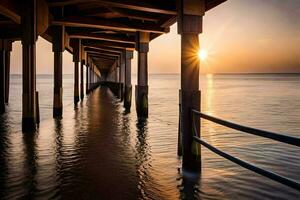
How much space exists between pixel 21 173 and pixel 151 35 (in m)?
12.1

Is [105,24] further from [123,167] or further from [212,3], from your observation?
[123,167]

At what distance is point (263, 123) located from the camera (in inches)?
741

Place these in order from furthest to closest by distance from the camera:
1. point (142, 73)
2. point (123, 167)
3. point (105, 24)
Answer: point (142, 73)
point (105, 24)
point (123, 167)

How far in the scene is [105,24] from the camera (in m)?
13.8

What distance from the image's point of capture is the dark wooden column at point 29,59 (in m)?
10.4

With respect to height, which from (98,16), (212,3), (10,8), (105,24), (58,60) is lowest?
(58,60)

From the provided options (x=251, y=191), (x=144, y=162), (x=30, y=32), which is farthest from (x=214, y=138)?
(x=30, y=32)

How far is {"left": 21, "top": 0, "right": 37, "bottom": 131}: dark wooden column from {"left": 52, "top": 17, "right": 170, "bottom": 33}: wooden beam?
2717 millimetres

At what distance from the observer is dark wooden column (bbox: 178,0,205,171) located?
20.9 feet

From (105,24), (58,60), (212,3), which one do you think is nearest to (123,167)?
(212,3)

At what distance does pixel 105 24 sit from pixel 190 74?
27.2 feet

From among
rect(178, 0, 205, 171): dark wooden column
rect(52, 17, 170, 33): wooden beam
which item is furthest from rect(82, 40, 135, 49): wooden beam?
rect(178, 0, 205, 171): dark wooden column

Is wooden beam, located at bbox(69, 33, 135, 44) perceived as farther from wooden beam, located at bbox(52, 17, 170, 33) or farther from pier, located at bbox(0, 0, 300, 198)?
wooden beam, located at bbox(52, 17, 170, 33)

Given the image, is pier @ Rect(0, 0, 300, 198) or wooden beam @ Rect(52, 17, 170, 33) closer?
pier @ Rect(0, 0, 300, 198)
